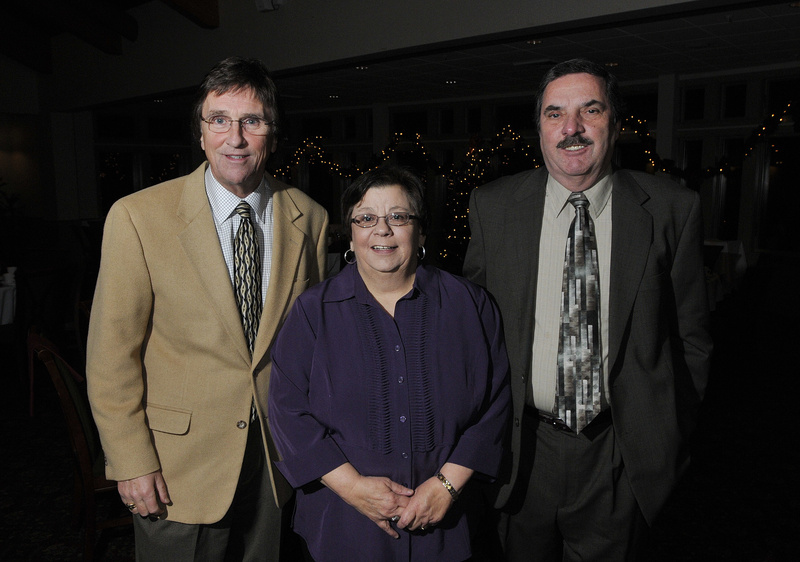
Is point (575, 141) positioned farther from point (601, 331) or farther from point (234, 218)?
point (234, 218)

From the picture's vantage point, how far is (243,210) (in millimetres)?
1753

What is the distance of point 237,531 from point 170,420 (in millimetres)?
438

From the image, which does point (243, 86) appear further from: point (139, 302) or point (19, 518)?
point (19, 518)

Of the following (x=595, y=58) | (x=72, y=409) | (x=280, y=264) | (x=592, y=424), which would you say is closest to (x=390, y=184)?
(x=280, y=264)

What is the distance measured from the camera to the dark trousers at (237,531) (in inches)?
69.5

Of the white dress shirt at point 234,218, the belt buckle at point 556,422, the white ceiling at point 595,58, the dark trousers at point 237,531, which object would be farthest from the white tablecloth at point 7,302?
the belt buckle at point 556,422

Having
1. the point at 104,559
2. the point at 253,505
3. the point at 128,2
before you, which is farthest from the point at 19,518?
the point at 128,2

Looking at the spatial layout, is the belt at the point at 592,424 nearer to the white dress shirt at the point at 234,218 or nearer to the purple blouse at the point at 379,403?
the purple blouse at the point at 379,403

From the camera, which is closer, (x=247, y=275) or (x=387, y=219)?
(x=387, y=219)

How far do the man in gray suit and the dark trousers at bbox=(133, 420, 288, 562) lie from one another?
73cm

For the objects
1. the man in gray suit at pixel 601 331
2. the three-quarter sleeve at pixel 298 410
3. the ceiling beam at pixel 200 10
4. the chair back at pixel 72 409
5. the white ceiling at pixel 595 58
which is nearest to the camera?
the three-quarter sleeve at pixel 298 410

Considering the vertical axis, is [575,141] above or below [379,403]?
above

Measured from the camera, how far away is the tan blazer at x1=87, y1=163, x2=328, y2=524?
163 cm

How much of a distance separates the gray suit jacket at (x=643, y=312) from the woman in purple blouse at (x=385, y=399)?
17 centimetres
